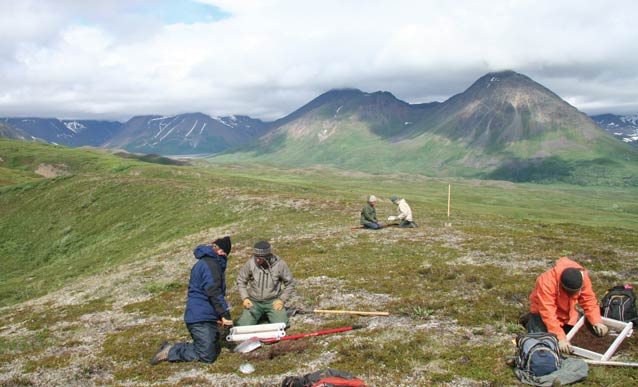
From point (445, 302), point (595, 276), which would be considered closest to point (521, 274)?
point (595, 276)

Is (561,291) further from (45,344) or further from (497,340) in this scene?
(45,344)

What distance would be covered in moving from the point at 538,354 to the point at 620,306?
513 centimetres

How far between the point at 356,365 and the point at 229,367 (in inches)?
173

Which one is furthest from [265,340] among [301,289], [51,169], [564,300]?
[51,169]

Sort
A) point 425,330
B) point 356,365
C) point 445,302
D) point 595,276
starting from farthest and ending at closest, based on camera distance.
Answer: point 595,276 → point 445,302 → point 425,330 → point 356,365

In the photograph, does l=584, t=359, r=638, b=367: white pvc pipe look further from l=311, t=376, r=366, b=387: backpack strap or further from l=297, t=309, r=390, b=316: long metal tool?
l=297, t=309, r=390, b=316: long metal tool

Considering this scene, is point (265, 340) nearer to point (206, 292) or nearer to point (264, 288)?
point (264, 288)

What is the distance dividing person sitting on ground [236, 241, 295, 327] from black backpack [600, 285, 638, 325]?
1159 centimetres

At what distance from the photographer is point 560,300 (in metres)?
14.2

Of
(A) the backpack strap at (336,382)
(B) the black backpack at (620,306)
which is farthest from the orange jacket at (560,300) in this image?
(A) the backpack strap at (336,382)

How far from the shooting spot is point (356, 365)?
13.8 meters

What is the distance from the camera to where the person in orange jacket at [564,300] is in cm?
1335

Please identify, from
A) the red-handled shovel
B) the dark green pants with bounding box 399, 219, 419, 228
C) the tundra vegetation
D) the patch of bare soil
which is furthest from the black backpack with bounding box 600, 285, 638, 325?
the patch of bare soil

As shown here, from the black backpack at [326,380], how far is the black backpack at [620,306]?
31.8 feet
